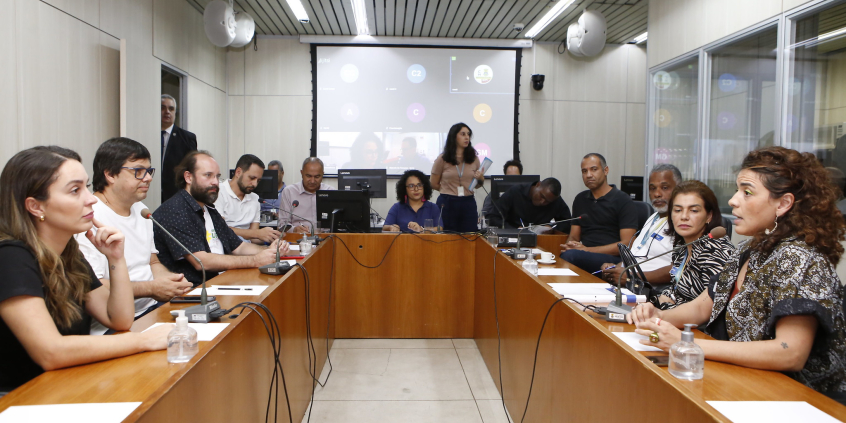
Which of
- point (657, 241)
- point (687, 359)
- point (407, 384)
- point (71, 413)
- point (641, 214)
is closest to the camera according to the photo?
point (71, 413)

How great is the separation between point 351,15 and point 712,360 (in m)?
5.51

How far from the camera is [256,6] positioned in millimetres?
5734

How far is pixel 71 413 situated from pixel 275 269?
4.59ft

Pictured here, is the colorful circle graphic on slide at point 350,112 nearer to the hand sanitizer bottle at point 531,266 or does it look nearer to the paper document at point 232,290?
the hand sanitizer bottle at point 531,266

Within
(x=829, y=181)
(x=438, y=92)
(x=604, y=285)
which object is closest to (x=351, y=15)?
(x=438, y=92)

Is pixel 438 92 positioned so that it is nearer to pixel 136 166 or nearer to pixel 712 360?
pixel 136 166

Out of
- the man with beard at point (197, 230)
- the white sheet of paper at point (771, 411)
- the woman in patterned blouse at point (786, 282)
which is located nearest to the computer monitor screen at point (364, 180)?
the man with beard at point (197, 230)

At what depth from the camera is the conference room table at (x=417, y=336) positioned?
42.7 inches

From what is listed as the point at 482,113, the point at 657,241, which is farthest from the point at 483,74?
the point at 657,241

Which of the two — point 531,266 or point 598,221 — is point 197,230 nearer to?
point 531,266

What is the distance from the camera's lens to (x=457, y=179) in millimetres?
4797

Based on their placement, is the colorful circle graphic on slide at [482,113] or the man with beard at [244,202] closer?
the man with beard at [244,202]

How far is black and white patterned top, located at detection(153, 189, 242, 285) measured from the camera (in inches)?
101

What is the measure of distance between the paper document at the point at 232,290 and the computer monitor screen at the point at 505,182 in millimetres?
2928
